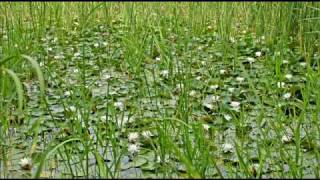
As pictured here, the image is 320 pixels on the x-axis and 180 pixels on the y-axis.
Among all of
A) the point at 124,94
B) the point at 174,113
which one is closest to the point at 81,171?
the point at 174,113

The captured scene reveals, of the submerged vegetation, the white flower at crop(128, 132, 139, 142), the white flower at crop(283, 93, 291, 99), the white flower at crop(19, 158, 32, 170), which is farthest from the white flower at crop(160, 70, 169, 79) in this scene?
the white flower at crop(19, 158, 32, 170)

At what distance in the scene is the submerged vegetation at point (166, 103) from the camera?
146 cm

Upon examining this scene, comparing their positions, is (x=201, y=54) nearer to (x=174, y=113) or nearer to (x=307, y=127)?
(x=174, y=113)

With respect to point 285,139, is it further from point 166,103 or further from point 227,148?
point 166,103

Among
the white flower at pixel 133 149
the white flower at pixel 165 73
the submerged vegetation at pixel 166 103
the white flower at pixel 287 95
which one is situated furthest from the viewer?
the white flower at pixel 165 73

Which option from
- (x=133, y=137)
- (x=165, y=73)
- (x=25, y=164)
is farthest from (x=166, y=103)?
(x=25, y=164)

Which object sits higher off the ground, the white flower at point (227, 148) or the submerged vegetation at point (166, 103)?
the submerged vegetation at point (166, 103)

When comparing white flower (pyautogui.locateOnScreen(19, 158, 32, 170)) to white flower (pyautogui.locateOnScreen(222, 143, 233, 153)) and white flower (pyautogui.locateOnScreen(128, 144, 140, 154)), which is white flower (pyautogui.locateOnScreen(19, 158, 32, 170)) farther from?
white flower (pyautogui.locateOnScreen(222, 143, 233, 153))

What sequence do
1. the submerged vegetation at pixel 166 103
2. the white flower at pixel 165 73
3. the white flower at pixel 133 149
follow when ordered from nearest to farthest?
the submerged vegetation at pixel 166 103 → the white flower at pixel 133 149 → the white flower at pixel 165 73

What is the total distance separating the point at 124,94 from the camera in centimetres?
234

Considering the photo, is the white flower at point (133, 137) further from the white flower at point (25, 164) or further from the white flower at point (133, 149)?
the white flower at point (25, 164)

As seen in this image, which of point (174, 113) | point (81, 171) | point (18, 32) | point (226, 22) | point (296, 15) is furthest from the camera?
point (226, 22)

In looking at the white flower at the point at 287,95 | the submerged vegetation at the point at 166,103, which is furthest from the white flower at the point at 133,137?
the white flower at the point at 287,95

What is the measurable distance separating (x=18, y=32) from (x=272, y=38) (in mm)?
1800
